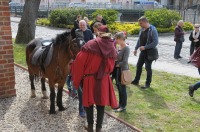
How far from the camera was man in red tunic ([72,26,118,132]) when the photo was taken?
3.91 m

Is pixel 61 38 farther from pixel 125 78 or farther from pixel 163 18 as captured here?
pixel 163 18

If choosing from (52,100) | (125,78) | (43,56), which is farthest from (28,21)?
(125,78)

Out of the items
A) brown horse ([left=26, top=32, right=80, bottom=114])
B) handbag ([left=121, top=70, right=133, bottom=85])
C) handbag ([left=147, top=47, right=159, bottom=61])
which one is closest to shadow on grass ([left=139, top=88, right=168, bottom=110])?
handbag ([left=147, top=47, right=159, bottom=61])

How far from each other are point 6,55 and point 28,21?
850 centimetres

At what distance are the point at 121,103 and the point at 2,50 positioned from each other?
2.75 meters

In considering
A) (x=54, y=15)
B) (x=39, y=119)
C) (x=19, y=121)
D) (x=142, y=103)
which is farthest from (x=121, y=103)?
(x=54, y=15)

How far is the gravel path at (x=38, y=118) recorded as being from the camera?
478 centimetres

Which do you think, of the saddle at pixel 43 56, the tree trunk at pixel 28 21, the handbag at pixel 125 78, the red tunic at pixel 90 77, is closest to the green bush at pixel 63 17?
the tree trunk at pixel 28 21

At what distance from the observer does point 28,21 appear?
14.0 m

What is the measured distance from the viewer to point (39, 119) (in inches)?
201

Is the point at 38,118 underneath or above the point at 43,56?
underneath

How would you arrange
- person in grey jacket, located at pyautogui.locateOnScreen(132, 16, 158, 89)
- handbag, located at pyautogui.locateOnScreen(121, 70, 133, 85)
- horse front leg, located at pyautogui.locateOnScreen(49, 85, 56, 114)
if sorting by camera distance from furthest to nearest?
1. person in grey jacket, located at pyautogui.locateOnScreen(132, 16, 158, 89)
2. handbag, located at pyautogui.locateOnScreen(121, 70, 133, 85)
3. horse front leg, located at pyautogui.locateOnScreen(49, 85, 56, 114)

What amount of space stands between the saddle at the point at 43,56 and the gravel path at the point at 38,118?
882 mm

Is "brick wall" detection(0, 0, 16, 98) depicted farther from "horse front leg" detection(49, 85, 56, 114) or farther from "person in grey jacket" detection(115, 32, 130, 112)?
"person in grey jacket" detection(115, 32, 130, 112)
